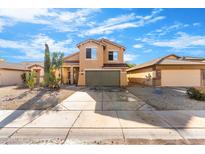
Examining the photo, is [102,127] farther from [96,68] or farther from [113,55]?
[113,55]

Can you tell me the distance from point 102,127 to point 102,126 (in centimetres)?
11

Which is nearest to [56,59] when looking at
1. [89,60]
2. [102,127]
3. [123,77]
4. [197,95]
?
[89,60]

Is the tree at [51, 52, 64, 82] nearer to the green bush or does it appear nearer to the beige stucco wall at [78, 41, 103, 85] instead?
the beige stucco wall at [78, 41, 103, 85]

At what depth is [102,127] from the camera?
6.21m

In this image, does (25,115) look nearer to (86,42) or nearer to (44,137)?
(44,137)

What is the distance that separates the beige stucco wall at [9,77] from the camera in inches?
1026

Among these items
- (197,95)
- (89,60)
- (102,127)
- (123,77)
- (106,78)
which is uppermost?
(89,60)

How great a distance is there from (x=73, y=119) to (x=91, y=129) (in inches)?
60.6

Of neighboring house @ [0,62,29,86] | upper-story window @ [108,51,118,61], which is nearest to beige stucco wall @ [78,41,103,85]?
upper-story window @ [108,51,118,61]

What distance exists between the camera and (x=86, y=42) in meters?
23.1

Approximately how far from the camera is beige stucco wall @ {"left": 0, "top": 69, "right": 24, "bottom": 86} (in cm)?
2605

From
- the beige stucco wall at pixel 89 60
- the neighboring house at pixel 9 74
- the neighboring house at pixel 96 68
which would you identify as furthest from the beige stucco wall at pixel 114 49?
the neighboring house at pixel 9 74

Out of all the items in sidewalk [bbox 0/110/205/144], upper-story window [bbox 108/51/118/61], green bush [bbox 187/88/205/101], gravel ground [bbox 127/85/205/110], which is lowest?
sidewalk [bbox 0/110/205/144]
